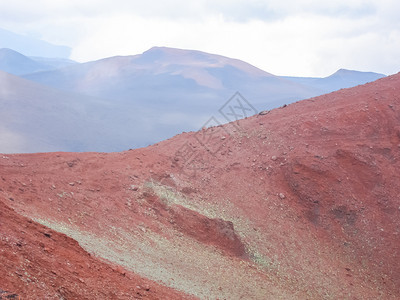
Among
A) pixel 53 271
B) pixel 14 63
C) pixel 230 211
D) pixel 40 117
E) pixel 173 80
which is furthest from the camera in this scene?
pixel 14 63

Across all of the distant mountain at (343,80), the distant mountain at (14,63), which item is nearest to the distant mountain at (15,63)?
the distant mountain at (14,63)

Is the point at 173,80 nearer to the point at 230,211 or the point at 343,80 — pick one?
the point at 343,80

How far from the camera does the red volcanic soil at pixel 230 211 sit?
7496 millimetres

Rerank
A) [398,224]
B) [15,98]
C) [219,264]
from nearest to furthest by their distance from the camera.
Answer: [219,264]
[398,224]
[15,98]

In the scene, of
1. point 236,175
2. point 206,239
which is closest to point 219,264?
point 206,239

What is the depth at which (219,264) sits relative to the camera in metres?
10.8

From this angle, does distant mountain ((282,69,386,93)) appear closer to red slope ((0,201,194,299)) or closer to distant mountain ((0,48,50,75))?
distant mountain ((0,48,50,75))

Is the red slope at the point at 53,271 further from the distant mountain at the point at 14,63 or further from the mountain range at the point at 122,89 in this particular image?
the distant mountain at the point at 14,63

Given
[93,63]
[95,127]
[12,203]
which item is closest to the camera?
[12,203]

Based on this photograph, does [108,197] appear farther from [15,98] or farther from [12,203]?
[15,98]

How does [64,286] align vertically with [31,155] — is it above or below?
below

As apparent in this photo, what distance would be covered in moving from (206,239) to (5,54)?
6889cm

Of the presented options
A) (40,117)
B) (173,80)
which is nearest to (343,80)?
(173,80)

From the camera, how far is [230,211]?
1362 cm
